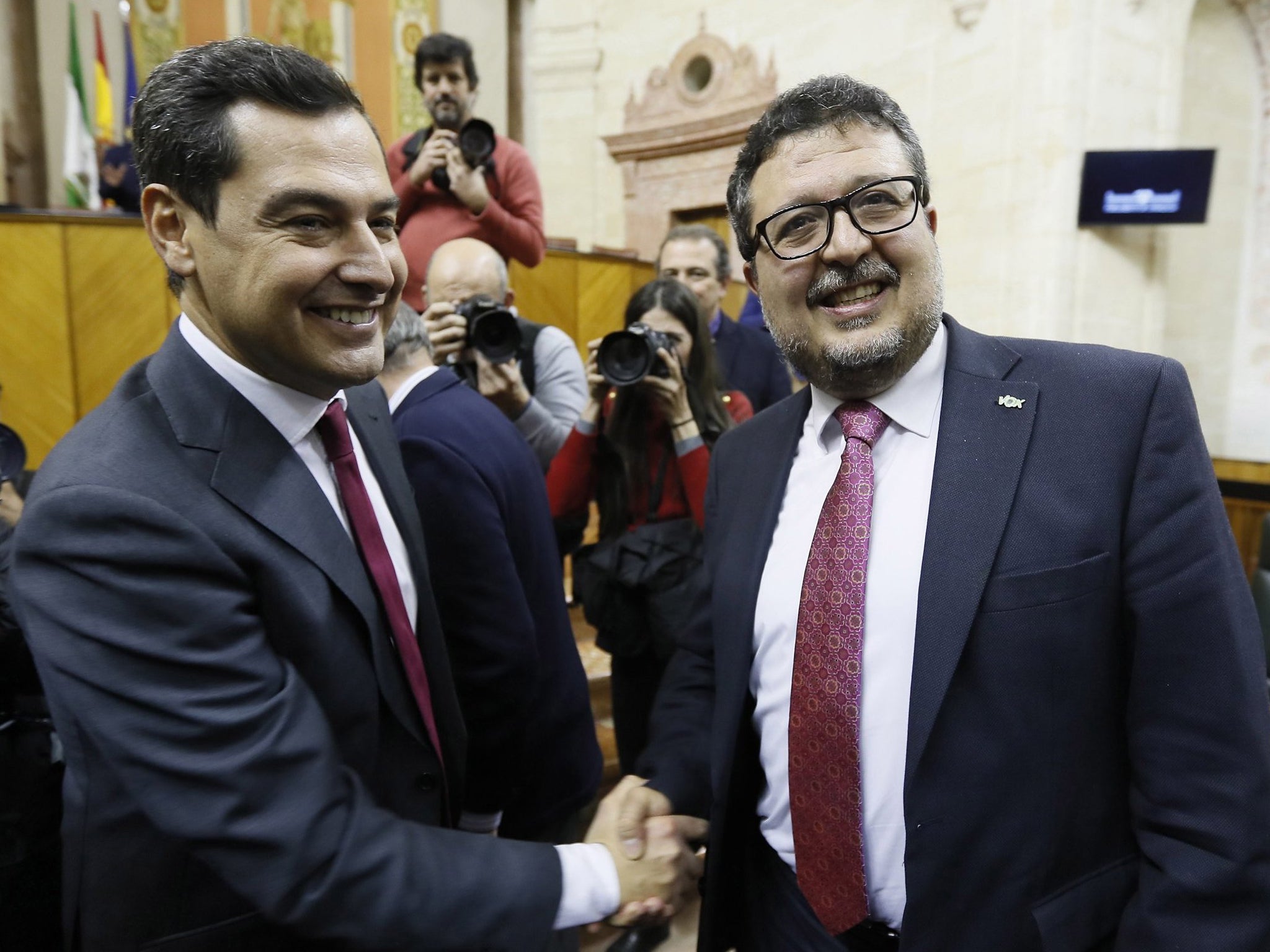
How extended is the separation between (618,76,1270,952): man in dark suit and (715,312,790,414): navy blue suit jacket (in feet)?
5.34

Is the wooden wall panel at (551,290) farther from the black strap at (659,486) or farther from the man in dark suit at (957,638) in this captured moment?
the man in dark suit at (957,638)

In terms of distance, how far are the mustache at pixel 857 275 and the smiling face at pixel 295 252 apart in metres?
0.57

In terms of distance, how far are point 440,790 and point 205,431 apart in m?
0.55

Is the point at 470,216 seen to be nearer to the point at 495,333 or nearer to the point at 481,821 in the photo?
the point at 495,333

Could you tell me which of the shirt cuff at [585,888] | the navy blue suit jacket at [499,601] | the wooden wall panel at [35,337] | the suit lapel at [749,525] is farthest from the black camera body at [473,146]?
the wooden wall panel at [35,337]

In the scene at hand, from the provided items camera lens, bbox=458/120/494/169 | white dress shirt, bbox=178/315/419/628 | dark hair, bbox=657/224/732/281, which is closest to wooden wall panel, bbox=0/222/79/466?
camera lens, bbox=458/120/494/169

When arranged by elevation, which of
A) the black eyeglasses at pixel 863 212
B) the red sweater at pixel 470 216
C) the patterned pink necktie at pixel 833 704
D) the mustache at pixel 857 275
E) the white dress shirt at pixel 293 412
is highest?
the red sweater at pixel 470 216

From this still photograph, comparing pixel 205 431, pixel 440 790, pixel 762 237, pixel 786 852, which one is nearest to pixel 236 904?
pixel 440 790

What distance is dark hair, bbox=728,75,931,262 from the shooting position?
1.17 metres

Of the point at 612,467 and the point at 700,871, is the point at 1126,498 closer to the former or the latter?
the point at 700,871

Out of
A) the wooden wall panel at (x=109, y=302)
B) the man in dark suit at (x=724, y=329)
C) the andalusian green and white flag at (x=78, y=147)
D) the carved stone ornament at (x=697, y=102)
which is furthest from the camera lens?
the carved stone ornament at (x=697, y=102)

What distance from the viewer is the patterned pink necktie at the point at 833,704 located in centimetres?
107

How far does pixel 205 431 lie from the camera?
0.96 meters

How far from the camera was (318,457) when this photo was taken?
1112mm
